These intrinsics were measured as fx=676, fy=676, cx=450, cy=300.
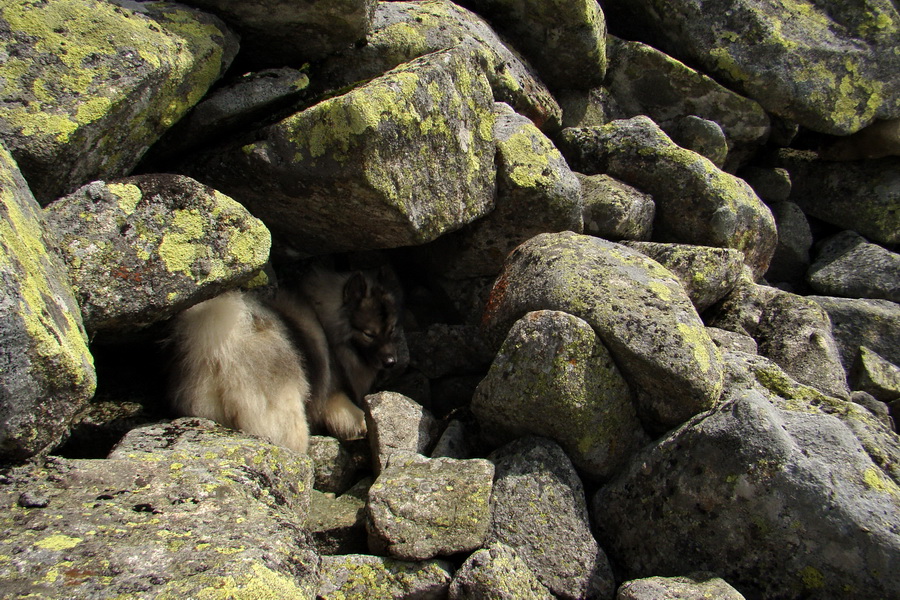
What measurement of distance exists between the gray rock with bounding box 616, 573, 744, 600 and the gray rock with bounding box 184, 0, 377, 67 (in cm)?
466

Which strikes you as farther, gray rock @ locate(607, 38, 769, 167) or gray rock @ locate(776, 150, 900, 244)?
gray rock @ locate(776, 150, 900, 244)

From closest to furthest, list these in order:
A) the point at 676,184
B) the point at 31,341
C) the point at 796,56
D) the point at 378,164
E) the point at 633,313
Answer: the point at 31,341 < the point at 633,313 < the point at 378,164 < the point at 676,184 < the point at 796,56

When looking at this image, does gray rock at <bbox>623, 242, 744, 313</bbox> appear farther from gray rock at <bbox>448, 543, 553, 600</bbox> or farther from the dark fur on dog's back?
gray rock at <bbox>448, 543, 553, 600</bbox>

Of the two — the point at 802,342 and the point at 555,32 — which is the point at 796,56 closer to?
the point at 555,32

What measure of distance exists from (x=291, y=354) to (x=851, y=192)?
Answer: 7.86 meters

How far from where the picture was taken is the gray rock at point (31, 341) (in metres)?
3.00

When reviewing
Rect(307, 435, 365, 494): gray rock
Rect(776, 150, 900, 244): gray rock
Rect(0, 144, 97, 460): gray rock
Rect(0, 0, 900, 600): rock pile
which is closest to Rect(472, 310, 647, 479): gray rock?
Rect(0, 0, 900, 600): rock pile

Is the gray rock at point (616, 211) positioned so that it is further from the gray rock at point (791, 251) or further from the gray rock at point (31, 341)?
the gray rock at point (31, 341)

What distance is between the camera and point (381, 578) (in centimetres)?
406

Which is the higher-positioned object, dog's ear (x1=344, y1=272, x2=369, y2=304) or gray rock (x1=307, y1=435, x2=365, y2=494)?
dog's ear (x1=344, y1=272, x2=369, y2=304)

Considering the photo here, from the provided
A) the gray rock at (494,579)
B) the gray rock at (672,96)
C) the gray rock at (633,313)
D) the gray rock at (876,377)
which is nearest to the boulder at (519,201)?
the gray rock at (633,313)

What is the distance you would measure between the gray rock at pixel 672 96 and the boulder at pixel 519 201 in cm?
264

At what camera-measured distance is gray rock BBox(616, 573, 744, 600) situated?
12.5 ft

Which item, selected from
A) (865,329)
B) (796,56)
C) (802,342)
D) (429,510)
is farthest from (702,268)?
(796,56)
